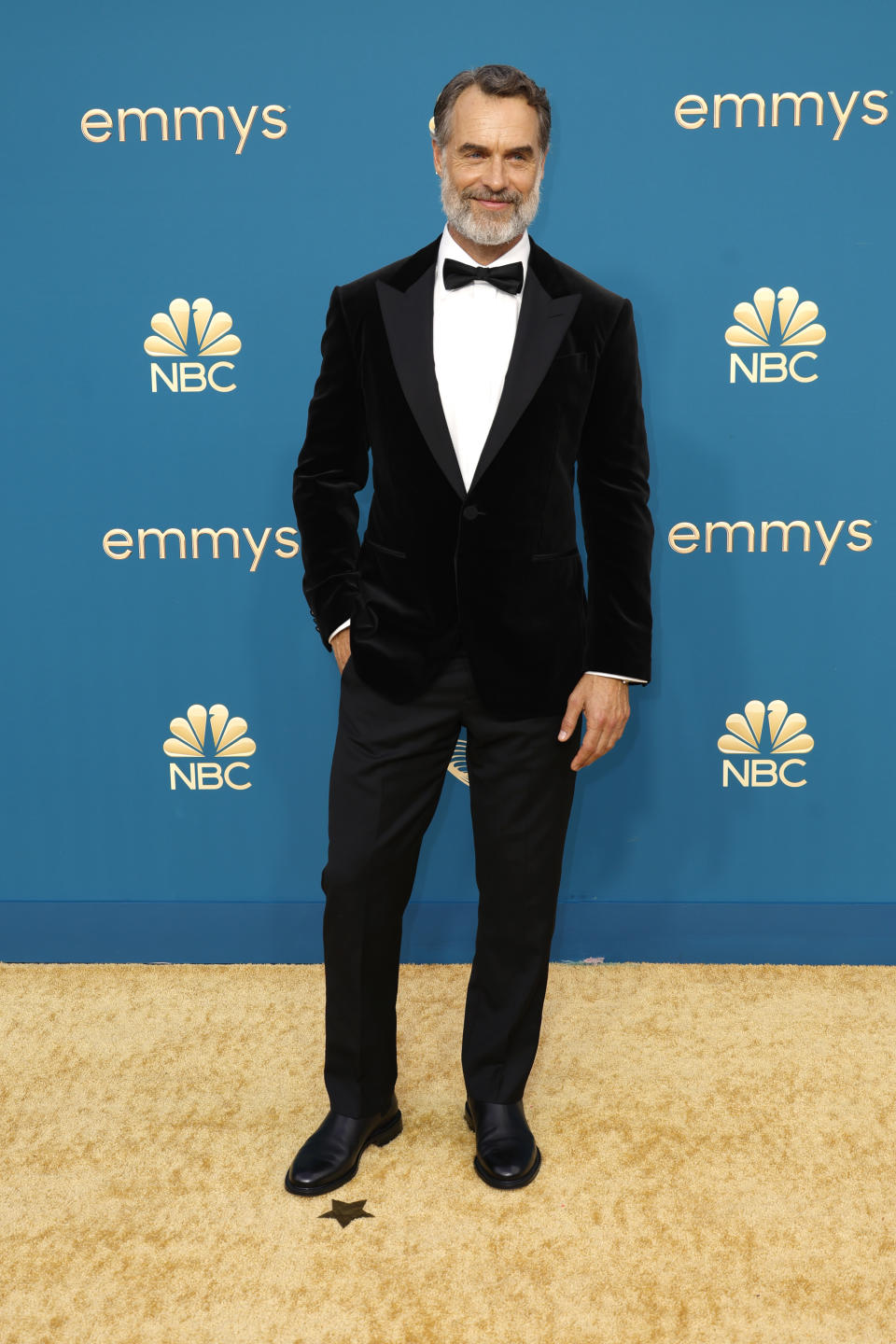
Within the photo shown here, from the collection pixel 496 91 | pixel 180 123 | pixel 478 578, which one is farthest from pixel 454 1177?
pixel 180 123

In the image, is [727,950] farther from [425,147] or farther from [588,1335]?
[425,147]

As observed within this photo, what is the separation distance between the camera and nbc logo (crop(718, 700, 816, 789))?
2.44 m

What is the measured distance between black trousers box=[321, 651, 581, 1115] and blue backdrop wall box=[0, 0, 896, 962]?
2.39ft

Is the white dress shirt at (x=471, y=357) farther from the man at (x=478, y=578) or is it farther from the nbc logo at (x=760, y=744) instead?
the nbc logo at (x=760, y=744)


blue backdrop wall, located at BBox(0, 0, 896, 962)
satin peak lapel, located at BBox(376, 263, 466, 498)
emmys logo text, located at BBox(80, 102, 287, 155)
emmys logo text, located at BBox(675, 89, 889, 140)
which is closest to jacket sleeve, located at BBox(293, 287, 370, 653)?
A: satin peak lapel, located at BBox(376, 263, 466, 498)

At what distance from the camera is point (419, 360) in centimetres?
162

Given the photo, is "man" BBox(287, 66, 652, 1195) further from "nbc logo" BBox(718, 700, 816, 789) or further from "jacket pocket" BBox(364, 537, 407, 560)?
"nbc logo" BBox(718, 700, 816, 789)

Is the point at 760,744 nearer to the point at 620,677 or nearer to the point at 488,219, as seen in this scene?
the point at 620,677

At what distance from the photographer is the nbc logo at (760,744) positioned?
2.44 meters

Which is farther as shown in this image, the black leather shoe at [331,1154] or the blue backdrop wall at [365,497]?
the blue backdrop wall at [365,497]

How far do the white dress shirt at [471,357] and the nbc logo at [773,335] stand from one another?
31.5 inches

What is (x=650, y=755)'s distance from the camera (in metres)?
→ 2.47

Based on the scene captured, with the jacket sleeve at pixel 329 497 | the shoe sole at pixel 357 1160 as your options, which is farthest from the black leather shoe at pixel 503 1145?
the jacket sleeve at pixel 329 497

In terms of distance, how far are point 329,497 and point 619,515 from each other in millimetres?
469
